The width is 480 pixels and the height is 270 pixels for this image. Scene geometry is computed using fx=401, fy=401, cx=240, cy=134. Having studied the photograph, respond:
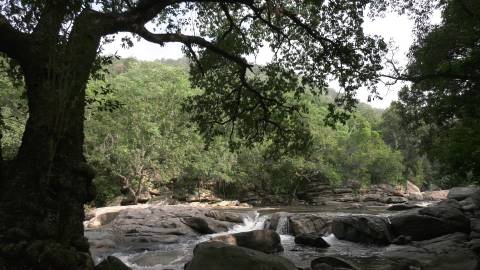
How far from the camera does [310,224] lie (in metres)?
19.5

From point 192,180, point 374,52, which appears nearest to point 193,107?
point 374,52

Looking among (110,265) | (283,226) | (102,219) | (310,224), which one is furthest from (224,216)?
(110,265)

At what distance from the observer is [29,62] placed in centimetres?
638

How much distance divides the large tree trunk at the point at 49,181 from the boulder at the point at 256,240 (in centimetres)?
889

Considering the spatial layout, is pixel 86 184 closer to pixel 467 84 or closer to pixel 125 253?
pixel 125 253

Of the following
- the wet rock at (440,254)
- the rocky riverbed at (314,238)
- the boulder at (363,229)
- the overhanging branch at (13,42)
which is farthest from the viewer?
the boulder at (363,229)

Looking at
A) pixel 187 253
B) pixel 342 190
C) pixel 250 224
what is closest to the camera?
pixel 187 253

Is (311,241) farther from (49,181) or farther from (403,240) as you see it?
(49,181)

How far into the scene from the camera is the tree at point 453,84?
945cm

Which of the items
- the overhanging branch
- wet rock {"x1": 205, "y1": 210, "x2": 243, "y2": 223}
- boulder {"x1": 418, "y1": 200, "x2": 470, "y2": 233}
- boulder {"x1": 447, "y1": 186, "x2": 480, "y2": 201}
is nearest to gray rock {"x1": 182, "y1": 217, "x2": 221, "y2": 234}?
wet rock {"x1": 205, "y1": 210, "x2": 243, "y2": 223}

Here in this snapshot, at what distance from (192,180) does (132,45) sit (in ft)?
103

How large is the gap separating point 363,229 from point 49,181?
14.1 m

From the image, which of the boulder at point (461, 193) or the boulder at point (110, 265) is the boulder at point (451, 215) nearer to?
the boulder at point (461, 193)

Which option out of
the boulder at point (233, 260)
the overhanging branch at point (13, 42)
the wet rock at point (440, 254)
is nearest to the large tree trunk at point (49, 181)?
the overhanging branch at point (13, 42)
